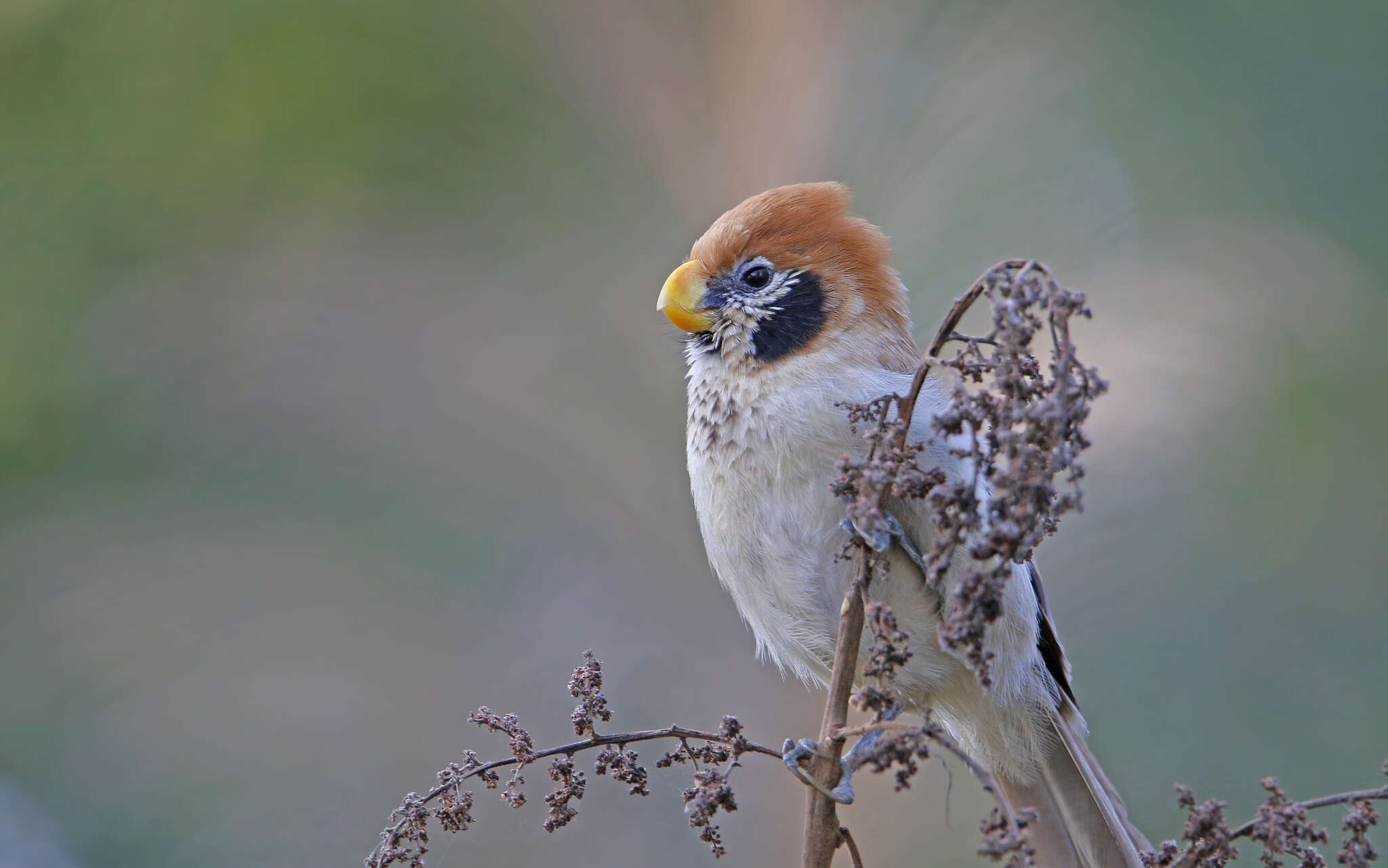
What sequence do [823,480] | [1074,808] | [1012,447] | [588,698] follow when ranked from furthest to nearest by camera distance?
[1074,808], [823,480], [588,698], [1012,447]

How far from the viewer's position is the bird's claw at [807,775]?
108 cm

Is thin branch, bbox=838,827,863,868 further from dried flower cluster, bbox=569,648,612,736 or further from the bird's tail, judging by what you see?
the bird's tail

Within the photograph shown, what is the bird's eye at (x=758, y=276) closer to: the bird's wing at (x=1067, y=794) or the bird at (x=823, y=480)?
the bird at (x=823, y=480)

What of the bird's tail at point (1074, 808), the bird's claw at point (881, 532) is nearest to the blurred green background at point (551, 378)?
the bird's tail at point (1074, 808)

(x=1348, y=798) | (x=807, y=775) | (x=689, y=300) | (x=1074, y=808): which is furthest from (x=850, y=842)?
(x=689, y=300)

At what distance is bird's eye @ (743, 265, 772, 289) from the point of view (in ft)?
6.35

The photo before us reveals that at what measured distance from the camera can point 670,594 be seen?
9.34 feet

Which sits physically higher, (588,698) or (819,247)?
(819,247)

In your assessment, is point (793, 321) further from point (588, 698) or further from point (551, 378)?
point (551, 378)

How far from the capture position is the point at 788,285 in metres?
1.92

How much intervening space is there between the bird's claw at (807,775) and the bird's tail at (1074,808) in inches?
20.9

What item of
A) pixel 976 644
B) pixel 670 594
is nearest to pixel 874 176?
pixel 670 594

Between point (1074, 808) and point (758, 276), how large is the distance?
1.11m

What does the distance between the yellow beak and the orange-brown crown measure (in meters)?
0.03
